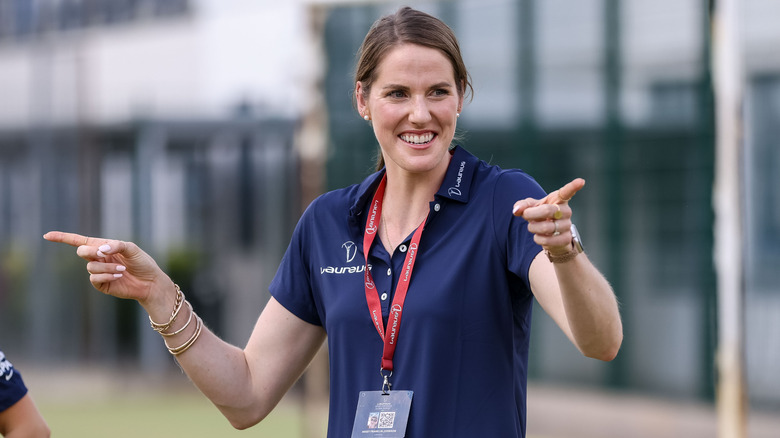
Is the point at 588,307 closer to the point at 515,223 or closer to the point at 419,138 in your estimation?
the point at 515,223

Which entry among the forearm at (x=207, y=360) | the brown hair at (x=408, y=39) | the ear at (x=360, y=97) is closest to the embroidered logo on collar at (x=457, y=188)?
the brown hair at (x=408, y=39)

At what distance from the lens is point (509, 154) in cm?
523

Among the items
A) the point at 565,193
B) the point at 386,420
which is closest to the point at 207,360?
the point at 386,420

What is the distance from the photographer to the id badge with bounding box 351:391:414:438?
205 cm

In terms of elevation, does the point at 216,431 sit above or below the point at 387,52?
below

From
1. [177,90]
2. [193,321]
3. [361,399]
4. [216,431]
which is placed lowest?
[216,431]

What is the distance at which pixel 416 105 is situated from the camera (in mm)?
2180

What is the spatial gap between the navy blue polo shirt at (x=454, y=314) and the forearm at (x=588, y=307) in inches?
5.2

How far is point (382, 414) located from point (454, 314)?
261 mm

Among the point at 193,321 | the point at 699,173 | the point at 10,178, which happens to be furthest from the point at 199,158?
the point at 193,321

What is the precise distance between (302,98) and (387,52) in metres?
3.45

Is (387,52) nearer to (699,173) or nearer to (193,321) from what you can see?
(193,321)

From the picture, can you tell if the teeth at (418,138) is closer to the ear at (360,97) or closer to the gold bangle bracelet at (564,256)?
the ear at (360,97)

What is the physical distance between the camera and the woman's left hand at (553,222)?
1800mm
